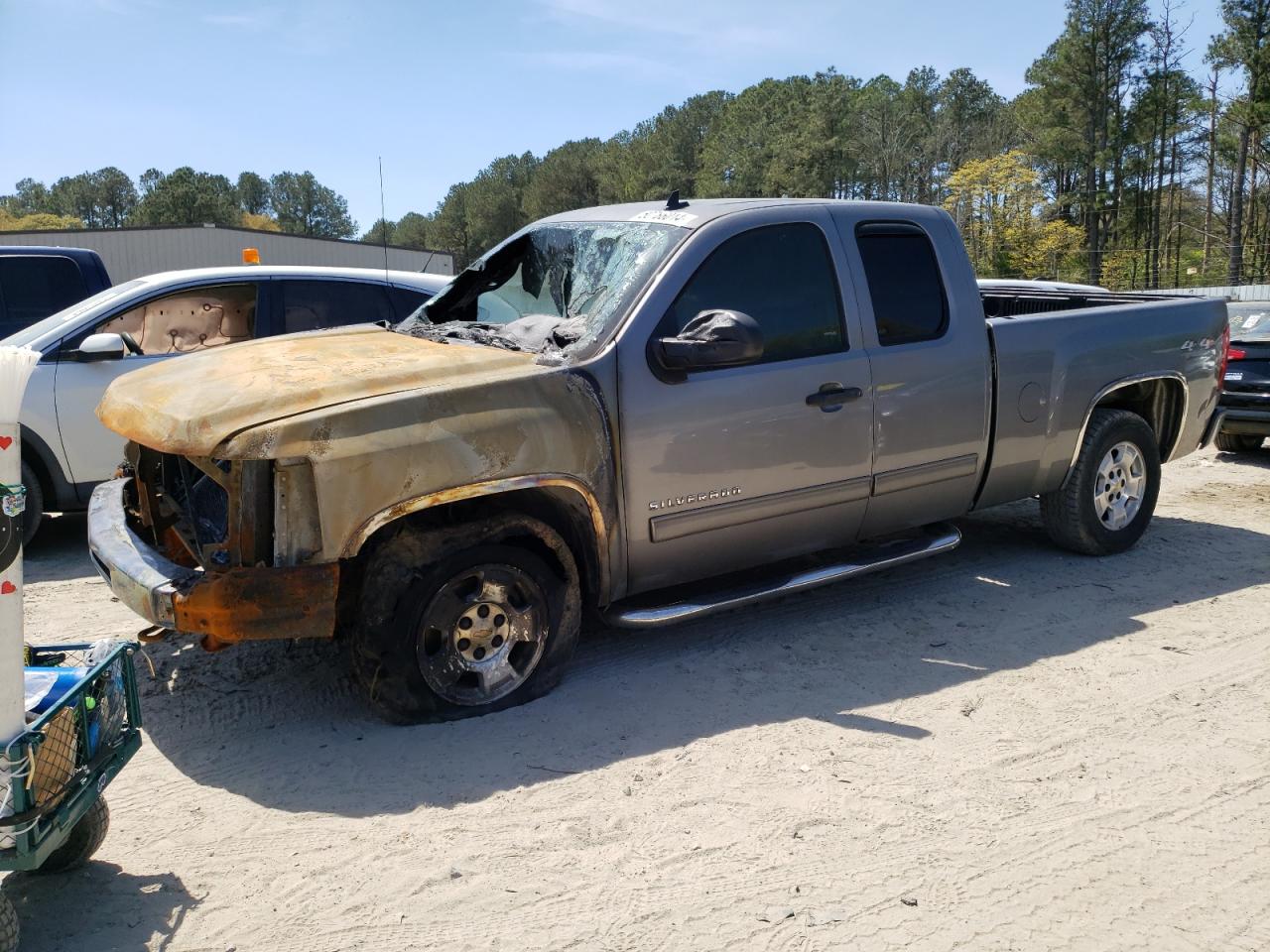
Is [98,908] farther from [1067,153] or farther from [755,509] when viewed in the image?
[1067,153]

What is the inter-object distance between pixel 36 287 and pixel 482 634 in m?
5.71

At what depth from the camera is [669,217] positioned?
4.79 meters

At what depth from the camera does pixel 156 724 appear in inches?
164

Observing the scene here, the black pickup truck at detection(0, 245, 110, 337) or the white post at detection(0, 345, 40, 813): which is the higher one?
the black pickup truck at detection(0, 245, 110, 337)

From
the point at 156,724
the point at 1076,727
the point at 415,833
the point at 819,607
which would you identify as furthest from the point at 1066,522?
the point at 156,724

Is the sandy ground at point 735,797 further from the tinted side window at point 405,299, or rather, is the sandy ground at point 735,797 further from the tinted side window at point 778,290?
the tinted side window at point 405,299

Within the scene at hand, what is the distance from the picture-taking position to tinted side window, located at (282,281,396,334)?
23.7ft

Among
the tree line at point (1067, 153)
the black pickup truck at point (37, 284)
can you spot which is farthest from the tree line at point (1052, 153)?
the black pickup truck at point (37, 284)

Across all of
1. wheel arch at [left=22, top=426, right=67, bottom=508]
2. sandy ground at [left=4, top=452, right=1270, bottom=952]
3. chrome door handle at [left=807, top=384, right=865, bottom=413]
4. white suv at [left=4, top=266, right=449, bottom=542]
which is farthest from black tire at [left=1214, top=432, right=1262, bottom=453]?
wheel arch at [left=22, top=426, right=67, bottom=508]

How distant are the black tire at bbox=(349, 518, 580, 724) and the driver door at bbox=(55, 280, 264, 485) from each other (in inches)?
129

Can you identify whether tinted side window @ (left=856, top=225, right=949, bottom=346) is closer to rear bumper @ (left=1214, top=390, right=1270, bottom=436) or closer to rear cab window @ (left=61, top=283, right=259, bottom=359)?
rear cab window @ (left=61, top=283, right=259, bottom=359)

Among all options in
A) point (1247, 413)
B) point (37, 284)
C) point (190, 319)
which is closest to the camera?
point (190, 319)

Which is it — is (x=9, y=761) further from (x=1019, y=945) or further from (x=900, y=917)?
(x=1019, y=945)

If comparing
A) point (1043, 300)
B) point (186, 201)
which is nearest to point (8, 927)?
point (1043, 300)
